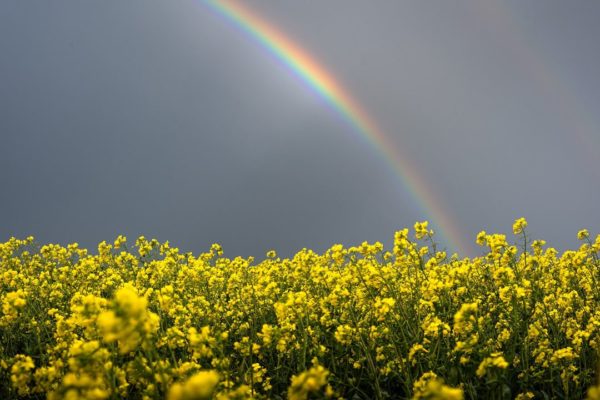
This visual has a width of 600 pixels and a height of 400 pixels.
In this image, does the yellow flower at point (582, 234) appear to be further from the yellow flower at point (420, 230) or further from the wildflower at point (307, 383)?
the wildflower at point (307, 383)

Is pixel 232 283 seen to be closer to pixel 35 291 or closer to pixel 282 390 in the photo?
pixel 282 390

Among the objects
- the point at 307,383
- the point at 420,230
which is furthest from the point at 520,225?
the point at 307,383

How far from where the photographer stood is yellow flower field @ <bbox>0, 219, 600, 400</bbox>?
346 centimetres

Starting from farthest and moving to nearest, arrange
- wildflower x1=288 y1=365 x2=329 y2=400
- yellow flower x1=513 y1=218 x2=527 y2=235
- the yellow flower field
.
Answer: yellow flower x1=513 y1=218 x2=527 y2=235 → the yellow flower field → wildflower x1=288 y1=365 x2=329 y2=400

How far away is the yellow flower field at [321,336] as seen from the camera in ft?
11.4

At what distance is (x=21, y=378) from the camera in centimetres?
381

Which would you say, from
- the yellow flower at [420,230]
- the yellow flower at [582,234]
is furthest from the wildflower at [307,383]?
the yellow flower at [582,234]

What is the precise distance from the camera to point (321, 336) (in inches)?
267

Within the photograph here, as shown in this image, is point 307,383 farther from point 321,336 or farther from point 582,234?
point 582,234

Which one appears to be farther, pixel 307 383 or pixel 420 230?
pixel 420 230

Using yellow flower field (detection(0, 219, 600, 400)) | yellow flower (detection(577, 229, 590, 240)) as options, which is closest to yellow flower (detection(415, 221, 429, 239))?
yellow flower field (detection(0, 219, 600, 400))

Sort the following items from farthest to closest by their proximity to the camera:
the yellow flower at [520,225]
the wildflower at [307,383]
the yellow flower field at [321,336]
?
the yellow flower at [520,225] < the yellow flower field at [321,336] < the wildflower at [307,383]

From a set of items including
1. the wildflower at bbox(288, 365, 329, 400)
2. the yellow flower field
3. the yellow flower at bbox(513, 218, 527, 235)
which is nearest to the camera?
the wildflower at bbox(288, 365, 329, 400)

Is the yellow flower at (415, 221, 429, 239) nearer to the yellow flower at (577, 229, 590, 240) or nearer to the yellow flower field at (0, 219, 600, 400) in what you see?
the yellow flower field at (0, 219, 600, 400)
